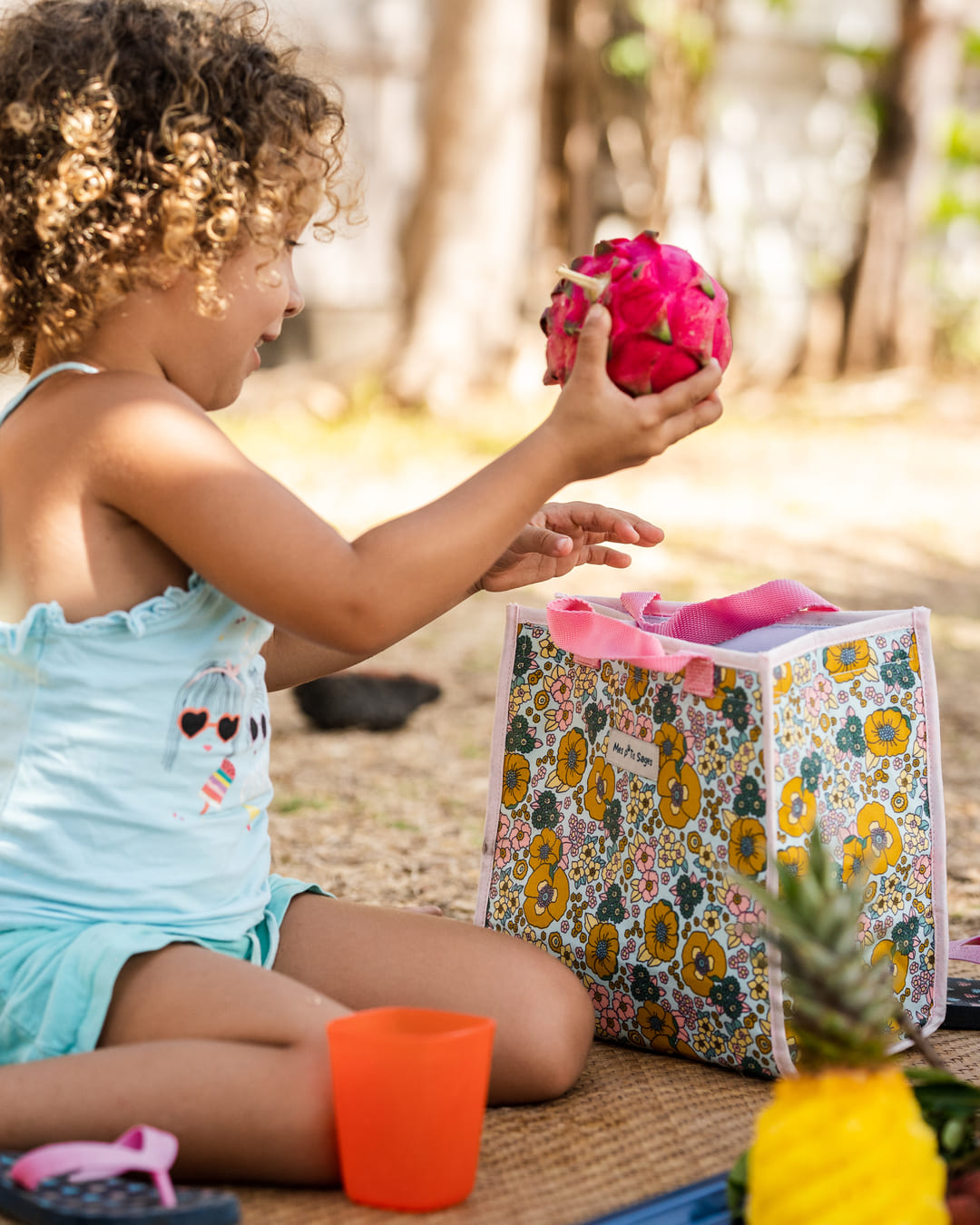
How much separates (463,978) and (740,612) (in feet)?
2.08

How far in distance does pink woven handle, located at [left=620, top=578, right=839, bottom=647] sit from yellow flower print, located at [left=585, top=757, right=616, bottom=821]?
0.68 ft

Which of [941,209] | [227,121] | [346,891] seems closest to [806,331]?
[941,209]

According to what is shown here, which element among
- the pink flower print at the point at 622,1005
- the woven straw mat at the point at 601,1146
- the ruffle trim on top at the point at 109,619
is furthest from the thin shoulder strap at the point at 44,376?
the pink flower print at the point at 622,1005

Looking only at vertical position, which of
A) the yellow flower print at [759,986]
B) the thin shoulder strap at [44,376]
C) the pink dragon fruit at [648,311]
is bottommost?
the yellow flower print at [759,986]

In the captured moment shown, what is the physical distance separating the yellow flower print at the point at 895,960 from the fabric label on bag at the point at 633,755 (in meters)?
0.36

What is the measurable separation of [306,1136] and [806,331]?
9290mm

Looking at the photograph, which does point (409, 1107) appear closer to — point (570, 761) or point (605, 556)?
point (570, 761)

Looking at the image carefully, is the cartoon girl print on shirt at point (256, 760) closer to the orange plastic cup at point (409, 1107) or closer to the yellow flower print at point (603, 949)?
the orange plastic cup at point (409, 1107)

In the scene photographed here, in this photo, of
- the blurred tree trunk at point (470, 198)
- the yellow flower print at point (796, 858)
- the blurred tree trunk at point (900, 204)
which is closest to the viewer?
the yellow flower print at point (796, 858)

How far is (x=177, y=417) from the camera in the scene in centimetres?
162

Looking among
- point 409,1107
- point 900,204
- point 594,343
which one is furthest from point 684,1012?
point 900,204

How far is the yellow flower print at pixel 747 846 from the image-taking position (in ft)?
5.75

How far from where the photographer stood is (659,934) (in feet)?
6.16

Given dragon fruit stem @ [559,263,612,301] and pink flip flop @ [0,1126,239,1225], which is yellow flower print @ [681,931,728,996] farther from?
dragon fruit stem @ [559,263,612,301]
